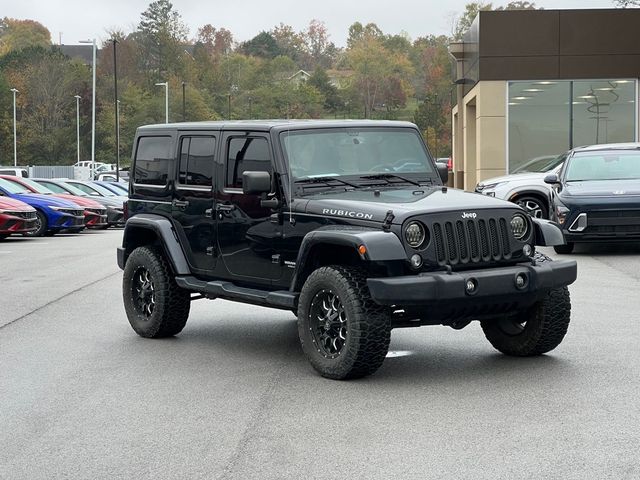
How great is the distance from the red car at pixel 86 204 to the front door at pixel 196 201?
832 inches

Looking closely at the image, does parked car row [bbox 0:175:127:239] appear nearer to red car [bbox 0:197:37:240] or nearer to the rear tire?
red car [bbox 0:197:37:240]

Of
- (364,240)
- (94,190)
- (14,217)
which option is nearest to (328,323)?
(364,240)

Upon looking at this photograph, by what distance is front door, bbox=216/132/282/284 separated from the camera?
9.22m

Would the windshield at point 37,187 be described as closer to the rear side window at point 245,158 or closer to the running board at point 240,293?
the running board at point 240,293

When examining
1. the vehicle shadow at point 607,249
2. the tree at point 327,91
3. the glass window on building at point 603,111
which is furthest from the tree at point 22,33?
the vehicle shadow at point 607,249

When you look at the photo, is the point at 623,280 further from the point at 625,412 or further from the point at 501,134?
the point at 501,134

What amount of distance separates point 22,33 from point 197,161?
178 m

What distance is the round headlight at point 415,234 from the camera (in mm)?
8094

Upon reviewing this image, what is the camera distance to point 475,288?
7.98m

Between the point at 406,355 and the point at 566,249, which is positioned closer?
the point at 406,355

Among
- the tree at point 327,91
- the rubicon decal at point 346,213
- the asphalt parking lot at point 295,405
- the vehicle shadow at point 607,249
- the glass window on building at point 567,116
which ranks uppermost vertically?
the tree at point 327,91

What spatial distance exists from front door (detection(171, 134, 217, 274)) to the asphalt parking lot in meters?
0.81

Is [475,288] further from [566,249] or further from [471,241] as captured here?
[566,249]

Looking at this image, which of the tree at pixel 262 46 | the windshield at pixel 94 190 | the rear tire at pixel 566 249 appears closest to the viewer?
the rear tire at pixel 566 249
